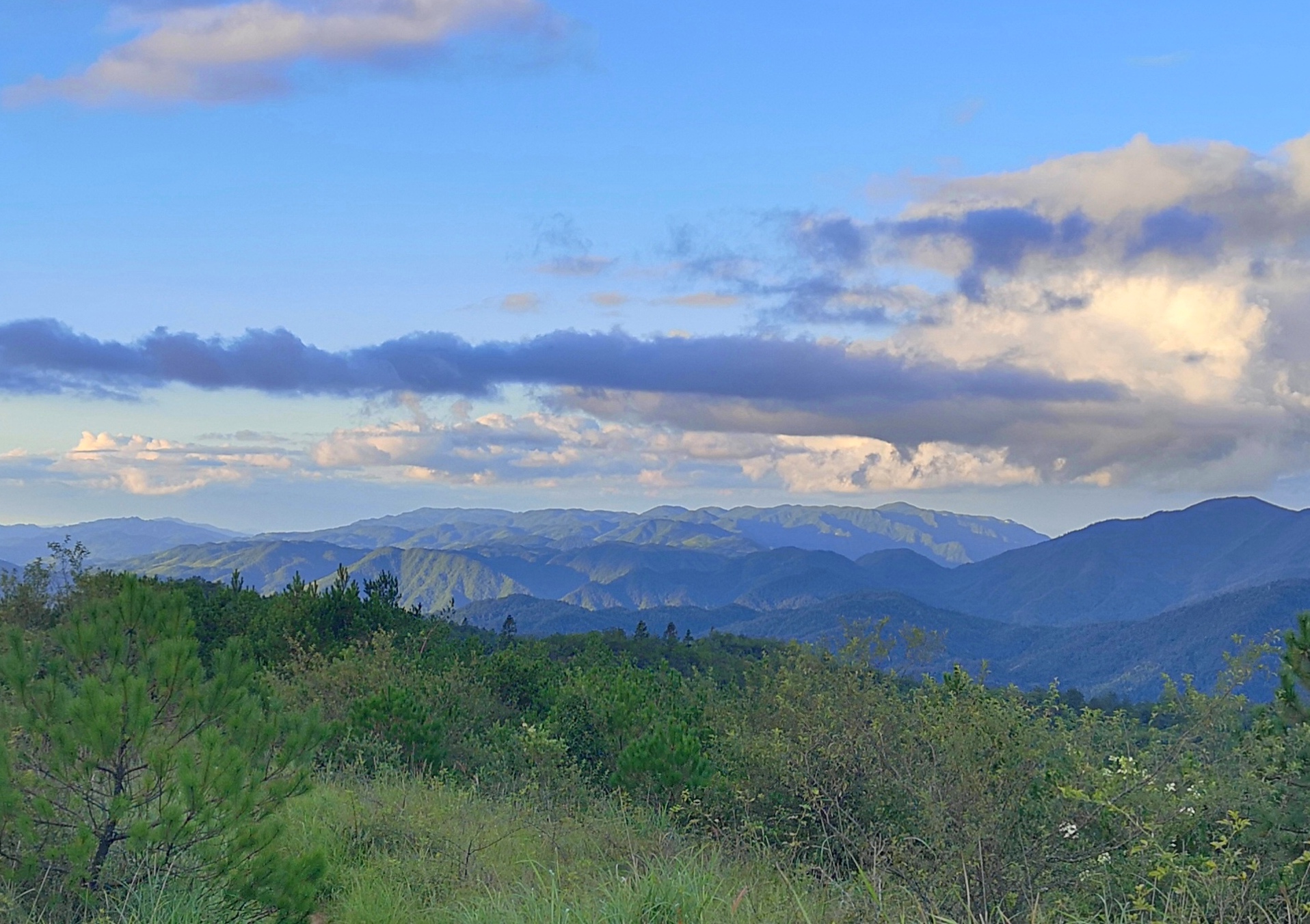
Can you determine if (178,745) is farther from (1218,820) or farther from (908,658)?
(908,658)

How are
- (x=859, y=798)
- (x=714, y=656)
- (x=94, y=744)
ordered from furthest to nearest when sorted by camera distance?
(x=714, y=656) < (x=859, y=798) < (x=94, y=744)

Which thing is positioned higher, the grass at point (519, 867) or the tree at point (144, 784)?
the tree at point (144, 784)

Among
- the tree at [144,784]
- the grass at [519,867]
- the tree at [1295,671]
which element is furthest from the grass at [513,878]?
the tree at [1295,671]

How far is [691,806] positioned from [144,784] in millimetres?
7182

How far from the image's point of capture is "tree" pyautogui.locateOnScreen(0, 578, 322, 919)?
270 inches

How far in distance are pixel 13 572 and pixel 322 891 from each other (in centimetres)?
3267

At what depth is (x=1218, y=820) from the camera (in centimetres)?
845

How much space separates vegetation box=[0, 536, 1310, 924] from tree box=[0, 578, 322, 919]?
0.06ft

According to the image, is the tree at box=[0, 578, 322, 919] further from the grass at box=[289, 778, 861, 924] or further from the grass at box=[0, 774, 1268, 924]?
the grass at box=[289, 778, 861, 924]

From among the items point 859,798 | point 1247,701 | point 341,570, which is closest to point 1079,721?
point 1247,701

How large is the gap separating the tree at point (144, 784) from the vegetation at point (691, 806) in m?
0.02

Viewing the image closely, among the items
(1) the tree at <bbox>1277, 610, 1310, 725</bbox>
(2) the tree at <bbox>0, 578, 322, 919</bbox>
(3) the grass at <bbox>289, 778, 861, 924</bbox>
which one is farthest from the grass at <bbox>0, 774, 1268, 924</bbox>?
(1) the tree at <bbox>1277, 610, 1310, 725</bbox>

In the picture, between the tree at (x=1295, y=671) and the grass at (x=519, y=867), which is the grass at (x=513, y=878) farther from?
the tree at (x=1295, y=671)

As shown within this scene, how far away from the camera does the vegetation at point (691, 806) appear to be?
6.88 m
